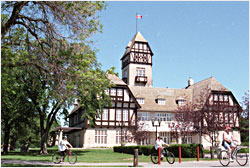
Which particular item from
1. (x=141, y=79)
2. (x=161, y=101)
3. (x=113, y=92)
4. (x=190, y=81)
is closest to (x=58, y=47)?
(x=113, y=92)

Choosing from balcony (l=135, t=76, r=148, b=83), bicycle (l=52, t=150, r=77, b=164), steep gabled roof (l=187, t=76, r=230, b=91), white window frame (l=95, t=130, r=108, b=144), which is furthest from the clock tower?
bicycle (l=52, t=150, r=77, b=164)

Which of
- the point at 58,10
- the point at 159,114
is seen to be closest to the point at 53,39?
the point at 58,10

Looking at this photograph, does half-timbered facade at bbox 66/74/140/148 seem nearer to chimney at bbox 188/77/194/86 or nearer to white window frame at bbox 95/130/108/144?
white window frame at bbox 95/130/108/144

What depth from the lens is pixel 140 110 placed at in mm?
45000

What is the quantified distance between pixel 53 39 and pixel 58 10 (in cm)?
130

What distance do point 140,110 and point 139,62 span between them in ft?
46.1

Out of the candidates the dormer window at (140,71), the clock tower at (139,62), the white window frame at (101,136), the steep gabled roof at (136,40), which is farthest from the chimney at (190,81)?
the white window frame at (101,136)

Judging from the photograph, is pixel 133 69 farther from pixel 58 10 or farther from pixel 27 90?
pixel 58 10

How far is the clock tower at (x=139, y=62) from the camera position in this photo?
56125mm

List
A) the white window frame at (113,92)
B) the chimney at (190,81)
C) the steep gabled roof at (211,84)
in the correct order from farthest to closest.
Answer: the chimney at (190,81) → the steep gabled roof at (211,84) → the white window frame at (113,92)

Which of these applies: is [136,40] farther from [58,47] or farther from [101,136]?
[58,47]

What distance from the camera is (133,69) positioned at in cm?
5625

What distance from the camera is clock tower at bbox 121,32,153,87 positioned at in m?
56.1

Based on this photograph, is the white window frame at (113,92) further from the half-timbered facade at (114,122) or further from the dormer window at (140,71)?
the dormer window at (140,71)
